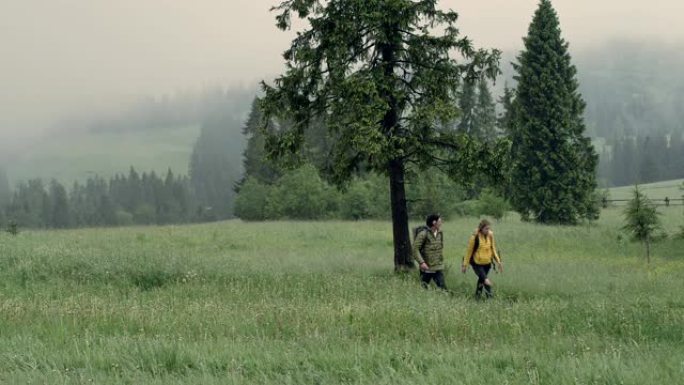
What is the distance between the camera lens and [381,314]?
8984mm

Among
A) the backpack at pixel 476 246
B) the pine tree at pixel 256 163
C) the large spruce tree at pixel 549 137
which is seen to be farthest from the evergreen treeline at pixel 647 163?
the backpack at pixel 476 246

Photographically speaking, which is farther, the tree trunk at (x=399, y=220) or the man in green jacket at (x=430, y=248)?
the tree trunk at (x=399, y=220)

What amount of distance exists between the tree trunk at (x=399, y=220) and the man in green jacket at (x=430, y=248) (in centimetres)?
290

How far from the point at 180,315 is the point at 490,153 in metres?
8.75

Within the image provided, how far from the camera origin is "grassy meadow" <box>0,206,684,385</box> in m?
5.55

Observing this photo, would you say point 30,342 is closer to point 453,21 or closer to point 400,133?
point 400,133

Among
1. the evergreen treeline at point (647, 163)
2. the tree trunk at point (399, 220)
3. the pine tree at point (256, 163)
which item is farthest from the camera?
the evergreen treeline at point (647, 163)

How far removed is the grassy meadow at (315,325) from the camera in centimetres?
555

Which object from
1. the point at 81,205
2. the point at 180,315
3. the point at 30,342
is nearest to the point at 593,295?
the point at 180,315

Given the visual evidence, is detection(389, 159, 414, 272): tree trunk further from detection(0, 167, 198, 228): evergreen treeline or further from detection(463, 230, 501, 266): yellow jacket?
detection(0, 167, 198, 228): evergreen treeline

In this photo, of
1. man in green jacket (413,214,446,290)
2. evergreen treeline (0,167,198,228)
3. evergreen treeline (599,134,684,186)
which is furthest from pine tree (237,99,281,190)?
evergreen treeline (599,134,684,186)

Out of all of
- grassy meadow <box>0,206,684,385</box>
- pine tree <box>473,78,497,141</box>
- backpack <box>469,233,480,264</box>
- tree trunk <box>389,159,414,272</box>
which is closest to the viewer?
grassy meadow <box>0,206,684,385</box>

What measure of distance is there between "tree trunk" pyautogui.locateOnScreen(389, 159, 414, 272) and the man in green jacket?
114 inches

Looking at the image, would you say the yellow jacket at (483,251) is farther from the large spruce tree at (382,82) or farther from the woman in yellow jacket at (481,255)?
the large spruce tree at (382,82)
